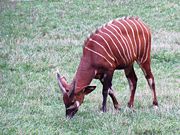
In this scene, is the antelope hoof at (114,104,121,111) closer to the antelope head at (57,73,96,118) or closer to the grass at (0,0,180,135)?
the grass at (0,0,180,135)

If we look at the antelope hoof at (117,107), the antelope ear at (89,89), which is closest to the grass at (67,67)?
the antelope hoof at (117,107)

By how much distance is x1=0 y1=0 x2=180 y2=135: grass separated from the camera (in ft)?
26.1

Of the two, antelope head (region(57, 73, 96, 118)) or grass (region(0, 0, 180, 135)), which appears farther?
antelope head (region(57, 73, 96, 118))

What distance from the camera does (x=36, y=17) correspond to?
19828 millimetres

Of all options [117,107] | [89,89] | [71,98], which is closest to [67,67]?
[117,107]

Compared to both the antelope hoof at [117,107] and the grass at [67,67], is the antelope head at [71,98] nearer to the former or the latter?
the grass at [67,67]

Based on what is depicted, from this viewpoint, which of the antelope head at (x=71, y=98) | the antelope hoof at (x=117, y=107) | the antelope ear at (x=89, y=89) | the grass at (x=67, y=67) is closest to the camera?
the grass at (x=67, y=67)

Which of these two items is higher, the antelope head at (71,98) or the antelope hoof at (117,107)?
the antelope head at (71,98)

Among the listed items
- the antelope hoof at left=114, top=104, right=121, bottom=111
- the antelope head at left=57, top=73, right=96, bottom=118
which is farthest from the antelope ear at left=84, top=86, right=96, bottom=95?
the antelope hoof at left=114, top=104, right=121, bottom=111

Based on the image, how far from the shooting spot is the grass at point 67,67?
7945 millimetres

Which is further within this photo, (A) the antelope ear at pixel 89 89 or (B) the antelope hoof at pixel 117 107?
(B) the antelope hoof at pixel 117 107

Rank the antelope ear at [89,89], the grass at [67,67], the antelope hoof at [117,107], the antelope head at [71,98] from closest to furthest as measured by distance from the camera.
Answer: the grass at [67,67] < the antelope head at [71,98] < the antelope ear at [89,89] < the antelope hoof at [117,107]

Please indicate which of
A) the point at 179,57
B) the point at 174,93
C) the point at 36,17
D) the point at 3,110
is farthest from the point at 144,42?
the point at 36,17

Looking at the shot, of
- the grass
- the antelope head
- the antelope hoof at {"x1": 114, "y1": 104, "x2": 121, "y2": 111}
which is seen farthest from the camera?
the antelope hoof at {"x1": 114, "y1": 104, "x2": 121, "y2": 111}
